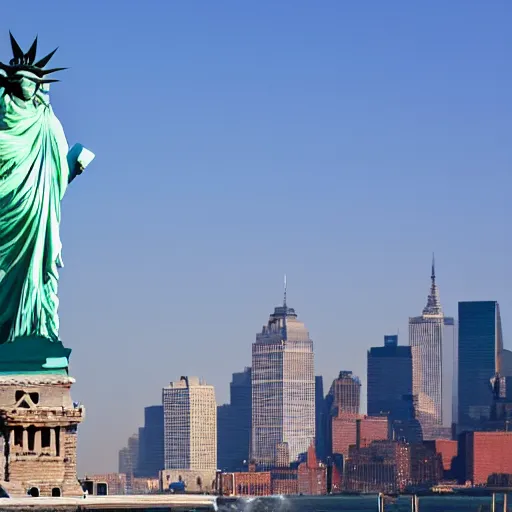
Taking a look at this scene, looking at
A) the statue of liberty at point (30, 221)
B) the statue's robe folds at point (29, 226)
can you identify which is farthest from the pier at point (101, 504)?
the statue's robe folds at point (29, 226)

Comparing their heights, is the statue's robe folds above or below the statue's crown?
below

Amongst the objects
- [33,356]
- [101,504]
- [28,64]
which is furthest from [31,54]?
[101,504]

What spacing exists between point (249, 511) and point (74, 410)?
57368 mm

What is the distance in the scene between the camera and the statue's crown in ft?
284

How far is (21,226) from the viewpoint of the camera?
8981 cm

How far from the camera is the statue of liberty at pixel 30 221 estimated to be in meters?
89.2

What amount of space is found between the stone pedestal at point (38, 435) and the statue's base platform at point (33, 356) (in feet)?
2.02

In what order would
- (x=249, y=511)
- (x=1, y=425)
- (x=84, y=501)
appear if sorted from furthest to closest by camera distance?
(x=249, y=511)
(x=1, y=425)
(x=84, y=501)

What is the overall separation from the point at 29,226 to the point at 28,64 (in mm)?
6618

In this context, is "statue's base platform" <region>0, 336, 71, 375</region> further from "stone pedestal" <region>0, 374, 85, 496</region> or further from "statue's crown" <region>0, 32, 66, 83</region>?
"statue's crown" <region>0, 32, 66, 83</region>

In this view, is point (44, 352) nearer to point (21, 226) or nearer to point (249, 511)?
point (21, 226)

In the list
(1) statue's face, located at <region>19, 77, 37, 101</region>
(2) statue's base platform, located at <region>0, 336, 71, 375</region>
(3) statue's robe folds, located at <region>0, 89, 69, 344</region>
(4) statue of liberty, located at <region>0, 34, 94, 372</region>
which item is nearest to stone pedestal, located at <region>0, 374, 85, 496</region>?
(2) statue's base platform, located at <region>0, 336, 71, 375</region>

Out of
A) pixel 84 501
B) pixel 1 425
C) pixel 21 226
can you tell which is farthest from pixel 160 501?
pixel 21 226

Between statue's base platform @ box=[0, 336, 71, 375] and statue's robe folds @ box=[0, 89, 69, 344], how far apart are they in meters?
0.58
